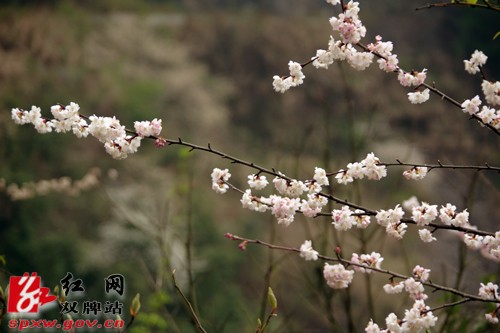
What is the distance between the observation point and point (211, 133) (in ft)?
16.8

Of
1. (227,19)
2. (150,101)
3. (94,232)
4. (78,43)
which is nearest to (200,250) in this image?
(94,232)

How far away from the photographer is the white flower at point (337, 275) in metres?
0.70

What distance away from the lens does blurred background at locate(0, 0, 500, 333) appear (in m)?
3.40

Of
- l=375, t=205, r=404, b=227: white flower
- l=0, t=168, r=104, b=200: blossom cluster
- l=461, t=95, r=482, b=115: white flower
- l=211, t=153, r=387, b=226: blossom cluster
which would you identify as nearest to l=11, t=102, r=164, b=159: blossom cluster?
l=211, t=153, r=387, b=226: blossom cluster

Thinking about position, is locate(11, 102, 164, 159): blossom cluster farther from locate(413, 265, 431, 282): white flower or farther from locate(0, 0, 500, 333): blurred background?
locate(0, 0, 500, 333): blurred background

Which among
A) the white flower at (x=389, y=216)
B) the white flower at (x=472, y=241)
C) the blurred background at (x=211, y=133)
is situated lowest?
the white flower at (x=472, y=241)

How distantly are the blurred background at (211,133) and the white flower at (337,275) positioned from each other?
0.81 m

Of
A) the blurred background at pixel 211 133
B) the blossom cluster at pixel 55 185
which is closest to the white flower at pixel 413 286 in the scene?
the blurred background at pixel 211 133

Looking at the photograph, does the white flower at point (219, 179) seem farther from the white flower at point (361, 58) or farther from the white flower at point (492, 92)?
the white flower at point (492, 92)

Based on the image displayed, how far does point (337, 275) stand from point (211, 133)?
4.46 metres

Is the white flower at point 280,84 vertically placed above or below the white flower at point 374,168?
above

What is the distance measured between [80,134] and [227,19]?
5.80 meters

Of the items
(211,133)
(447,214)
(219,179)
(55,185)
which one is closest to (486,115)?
(447,214)

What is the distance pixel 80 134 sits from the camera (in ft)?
2.58
